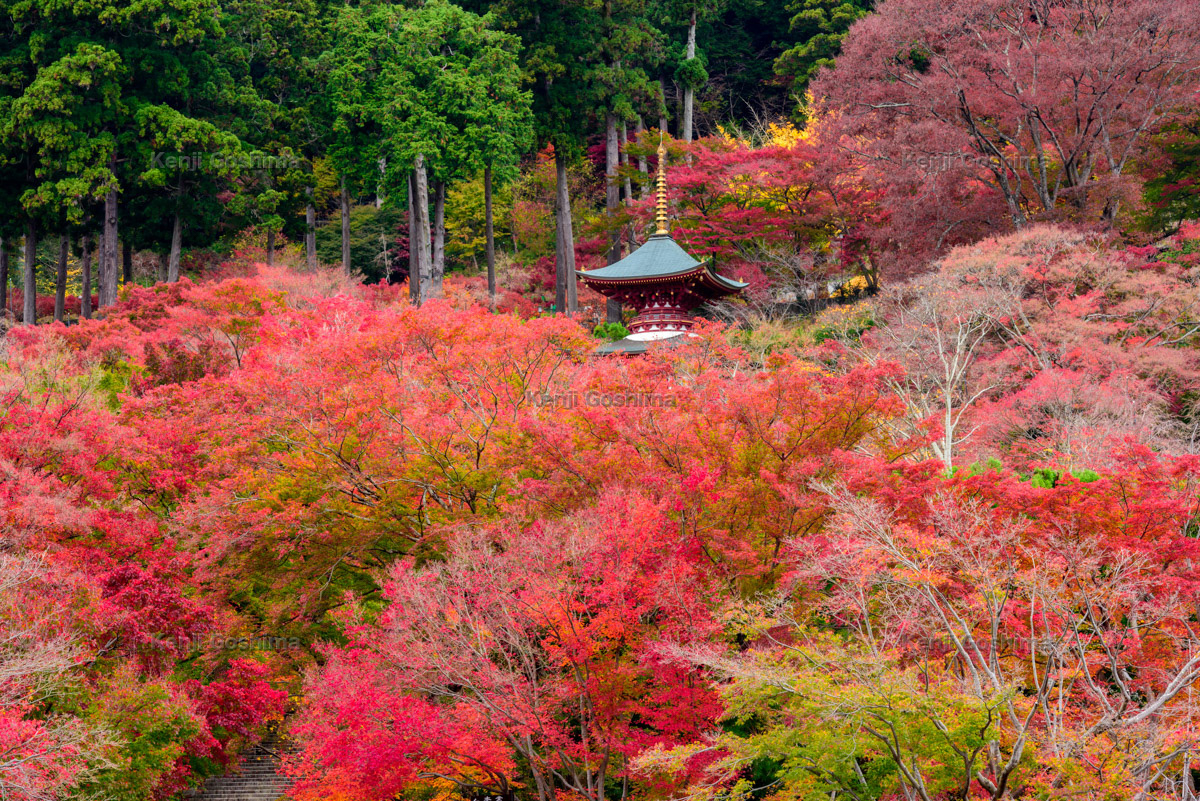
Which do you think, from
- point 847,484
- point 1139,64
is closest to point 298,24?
point 1139,64

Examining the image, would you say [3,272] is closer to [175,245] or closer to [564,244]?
[175,245]

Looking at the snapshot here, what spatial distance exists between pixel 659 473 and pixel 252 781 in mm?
8202

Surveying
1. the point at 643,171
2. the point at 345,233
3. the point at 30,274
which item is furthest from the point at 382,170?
the point at 30,274

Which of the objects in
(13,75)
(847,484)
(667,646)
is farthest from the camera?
(13,75)

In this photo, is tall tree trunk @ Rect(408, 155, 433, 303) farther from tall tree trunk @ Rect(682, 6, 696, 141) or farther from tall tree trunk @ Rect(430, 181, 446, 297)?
tall tree trunk @ Rect(682, 6, 696, 141)

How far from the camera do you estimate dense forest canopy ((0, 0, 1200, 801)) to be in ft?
28.6

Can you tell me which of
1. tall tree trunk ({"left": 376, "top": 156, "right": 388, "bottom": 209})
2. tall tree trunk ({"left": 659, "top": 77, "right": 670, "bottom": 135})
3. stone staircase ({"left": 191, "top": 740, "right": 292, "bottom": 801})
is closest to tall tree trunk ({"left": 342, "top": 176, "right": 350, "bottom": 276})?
tall tree trunk ({"left": 376, "top": 156, "right": 388, "bottom": 209})

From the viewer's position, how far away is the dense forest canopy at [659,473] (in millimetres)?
8727

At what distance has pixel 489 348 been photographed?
13203 mm

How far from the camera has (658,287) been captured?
21062 millimetres

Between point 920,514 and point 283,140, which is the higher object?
point 283,140

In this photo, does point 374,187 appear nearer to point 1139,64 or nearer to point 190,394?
point 190,394

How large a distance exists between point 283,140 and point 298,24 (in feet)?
12.7

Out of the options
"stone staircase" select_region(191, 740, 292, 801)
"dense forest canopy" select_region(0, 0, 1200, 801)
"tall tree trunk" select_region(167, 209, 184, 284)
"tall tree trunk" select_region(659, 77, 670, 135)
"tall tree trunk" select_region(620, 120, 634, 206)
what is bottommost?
"stone staircase" select_region(191, 740, 292, 801)
